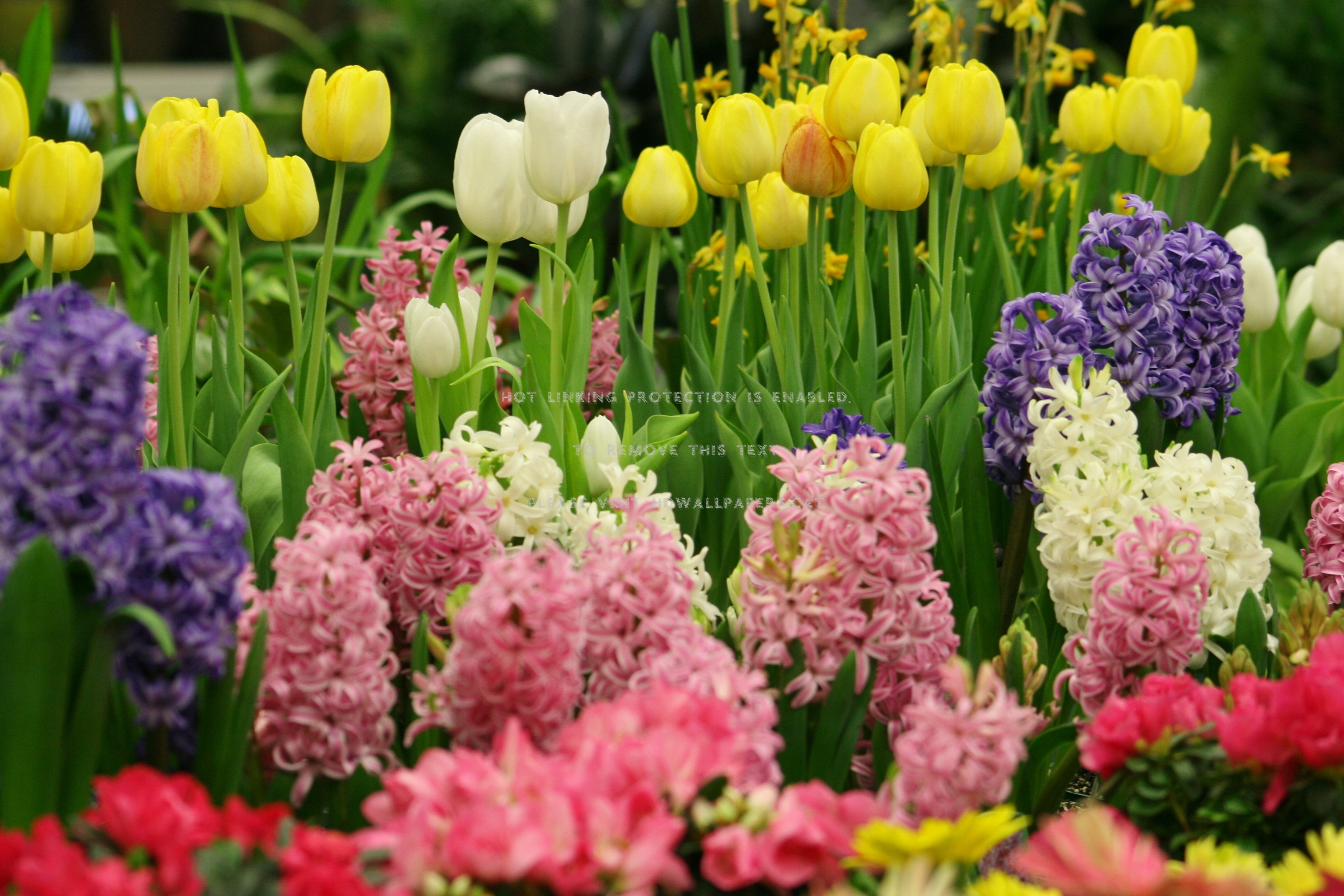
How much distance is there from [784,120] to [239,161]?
0.58 meters

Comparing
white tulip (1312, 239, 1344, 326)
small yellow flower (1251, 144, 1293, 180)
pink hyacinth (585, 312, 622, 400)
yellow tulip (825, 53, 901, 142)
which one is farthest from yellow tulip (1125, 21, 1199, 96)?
pink hyacinth (585, 312, 622, 400)

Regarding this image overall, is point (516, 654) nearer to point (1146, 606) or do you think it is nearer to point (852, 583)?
point (852, 583)

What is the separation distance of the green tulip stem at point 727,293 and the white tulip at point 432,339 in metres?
0.36

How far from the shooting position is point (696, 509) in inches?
52.7

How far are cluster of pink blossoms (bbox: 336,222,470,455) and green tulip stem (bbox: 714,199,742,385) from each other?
1.14ft

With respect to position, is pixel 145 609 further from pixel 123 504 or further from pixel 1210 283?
pixel 1210 283

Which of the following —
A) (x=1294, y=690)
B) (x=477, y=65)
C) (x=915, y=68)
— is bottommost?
(x=1294, y=690)

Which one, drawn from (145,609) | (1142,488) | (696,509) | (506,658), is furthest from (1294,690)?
(145,609)

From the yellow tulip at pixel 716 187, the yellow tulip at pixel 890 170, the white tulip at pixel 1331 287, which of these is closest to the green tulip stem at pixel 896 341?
the yellow tulip at pixel 890 170

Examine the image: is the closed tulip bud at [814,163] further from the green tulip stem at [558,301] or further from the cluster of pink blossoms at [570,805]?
the cluster of pink blossoms at [570,805]

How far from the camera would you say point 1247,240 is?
1.78 metres

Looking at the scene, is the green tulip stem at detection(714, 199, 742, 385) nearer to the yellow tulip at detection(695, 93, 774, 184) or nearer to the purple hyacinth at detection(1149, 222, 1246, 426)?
the yellow tulip at detection(695, 93, 774, 184)

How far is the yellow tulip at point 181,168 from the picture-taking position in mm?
1128

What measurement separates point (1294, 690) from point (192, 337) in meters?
1.08
